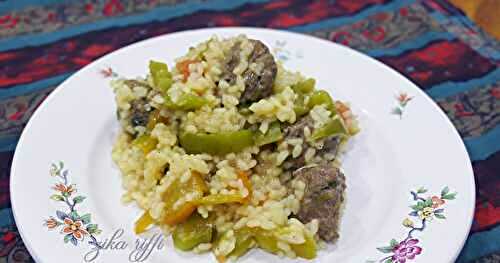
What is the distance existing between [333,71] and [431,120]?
65 cm

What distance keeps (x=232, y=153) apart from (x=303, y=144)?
1.05ft

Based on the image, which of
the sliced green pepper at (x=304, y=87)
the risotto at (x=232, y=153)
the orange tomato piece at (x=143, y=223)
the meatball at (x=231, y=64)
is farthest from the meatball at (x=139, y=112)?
the sliced green pepper at (x=304, y=87)

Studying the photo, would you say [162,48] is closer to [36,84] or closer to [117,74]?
[117,74]

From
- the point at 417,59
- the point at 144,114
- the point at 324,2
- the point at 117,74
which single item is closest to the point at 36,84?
the point at 117,74

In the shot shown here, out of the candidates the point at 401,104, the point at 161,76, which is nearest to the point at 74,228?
the point at 161,76

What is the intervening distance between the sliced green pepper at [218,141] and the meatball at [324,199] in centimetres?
34

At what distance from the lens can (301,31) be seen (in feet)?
14.2

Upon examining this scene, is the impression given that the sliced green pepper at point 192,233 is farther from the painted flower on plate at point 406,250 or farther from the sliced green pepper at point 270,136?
the painted flower on plate at point 406,250

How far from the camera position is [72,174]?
276cm

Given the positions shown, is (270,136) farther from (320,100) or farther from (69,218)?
(69,218)

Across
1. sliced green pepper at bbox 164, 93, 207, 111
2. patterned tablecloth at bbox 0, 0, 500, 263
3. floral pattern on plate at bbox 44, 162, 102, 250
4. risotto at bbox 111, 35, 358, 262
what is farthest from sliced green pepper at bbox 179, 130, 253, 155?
patterned tablecloth at bbox 0, 0, 500, 263

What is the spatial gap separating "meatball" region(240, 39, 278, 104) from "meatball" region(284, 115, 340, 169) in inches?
8.3

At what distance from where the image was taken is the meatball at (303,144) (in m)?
2.76

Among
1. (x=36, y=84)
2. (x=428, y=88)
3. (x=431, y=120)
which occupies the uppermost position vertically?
(x=36, y=84)
